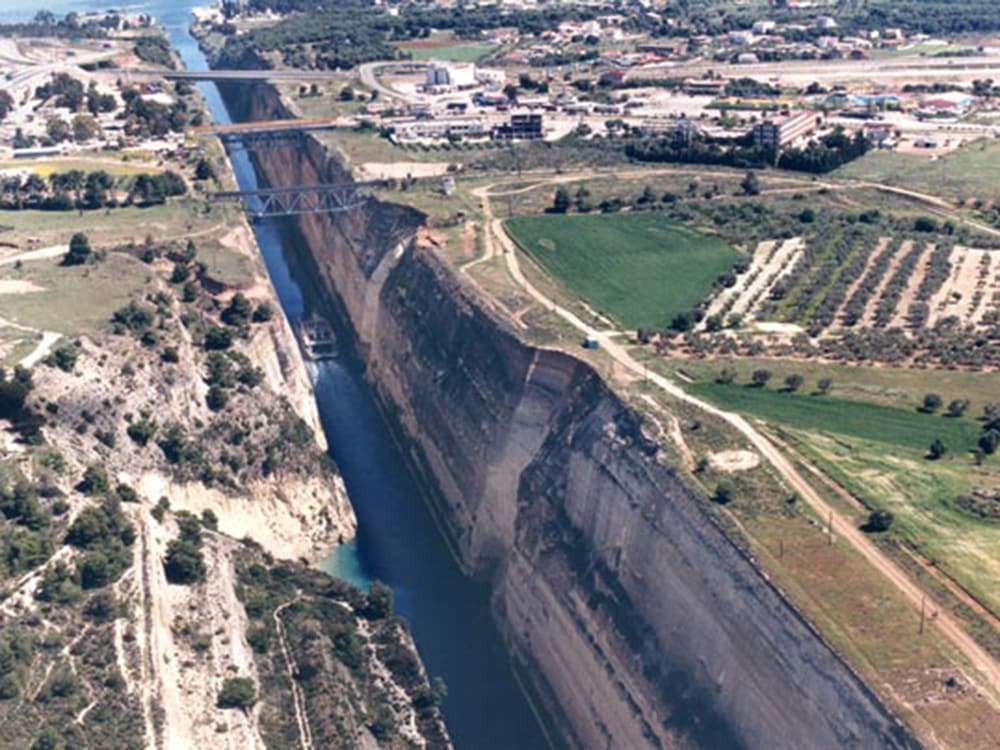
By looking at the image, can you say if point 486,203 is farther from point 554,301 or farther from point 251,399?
point 251,399

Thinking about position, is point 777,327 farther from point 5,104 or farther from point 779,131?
point 5,104

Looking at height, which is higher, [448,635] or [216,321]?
[216,321]

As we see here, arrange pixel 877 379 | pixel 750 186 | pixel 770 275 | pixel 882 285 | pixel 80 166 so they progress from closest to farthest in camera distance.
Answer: pixel 877 379 < pixel 882 285 < pixel 770 275 < pixel 750 186 < pixel 80 166

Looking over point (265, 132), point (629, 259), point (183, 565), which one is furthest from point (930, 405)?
point (265, 132)

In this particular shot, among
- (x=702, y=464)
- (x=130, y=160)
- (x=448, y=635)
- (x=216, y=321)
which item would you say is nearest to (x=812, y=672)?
(x=702, y=464)

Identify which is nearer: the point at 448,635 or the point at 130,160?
the point at 448,635

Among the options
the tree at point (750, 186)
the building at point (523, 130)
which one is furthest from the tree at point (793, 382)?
the building at point (523, 130)
